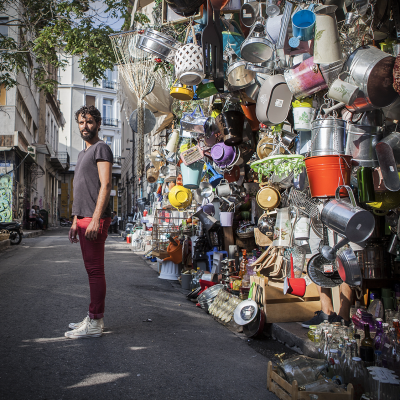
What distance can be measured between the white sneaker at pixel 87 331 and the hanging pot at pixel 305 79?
241cm

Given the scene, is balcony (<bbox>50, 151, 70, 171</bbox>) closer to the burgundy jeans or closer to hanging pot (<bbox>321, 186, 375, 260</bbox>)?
the burgundy jeans

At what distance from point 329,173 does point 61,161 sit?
124 feet

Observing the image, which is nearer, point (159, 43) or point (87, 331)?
point (87, 331)

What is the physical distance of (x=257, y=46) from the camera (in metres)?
3.17

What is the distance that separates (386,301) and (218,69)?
2.57 metres

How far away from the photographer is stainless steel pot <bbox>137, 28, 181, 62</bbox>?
4.02 metres

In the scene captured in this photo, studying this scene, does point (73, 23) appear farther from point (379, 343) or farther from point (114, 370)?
point (379, 343)

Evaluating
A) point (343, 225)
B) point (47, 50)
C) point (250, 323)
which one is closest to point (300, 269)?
point (250, 323)

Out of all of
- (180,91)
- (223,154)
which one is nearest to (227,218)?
(223,154)

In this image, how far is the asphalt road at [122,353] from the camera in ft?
7.54

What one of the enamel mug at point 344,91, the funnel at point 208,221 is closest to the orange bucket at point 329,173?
the enamel mug at point 344,91

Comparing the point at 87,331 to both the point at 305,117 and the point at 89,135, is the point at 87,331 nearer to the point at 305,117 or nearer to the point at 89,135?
the point at 89,135

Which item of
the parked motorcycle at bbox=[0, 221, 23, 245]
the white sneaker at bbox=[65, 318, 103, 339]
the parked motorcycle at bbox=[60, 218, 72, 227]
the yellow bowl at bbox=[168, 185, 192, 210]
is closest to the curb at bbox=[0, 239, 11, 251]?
the parked motorcycle at bbox=[0, 221, 23, 245]

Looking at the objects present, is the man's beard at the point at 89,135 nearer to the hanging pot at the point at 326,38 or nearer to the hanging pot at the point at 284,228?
the hanging pot at the point at 326,38
